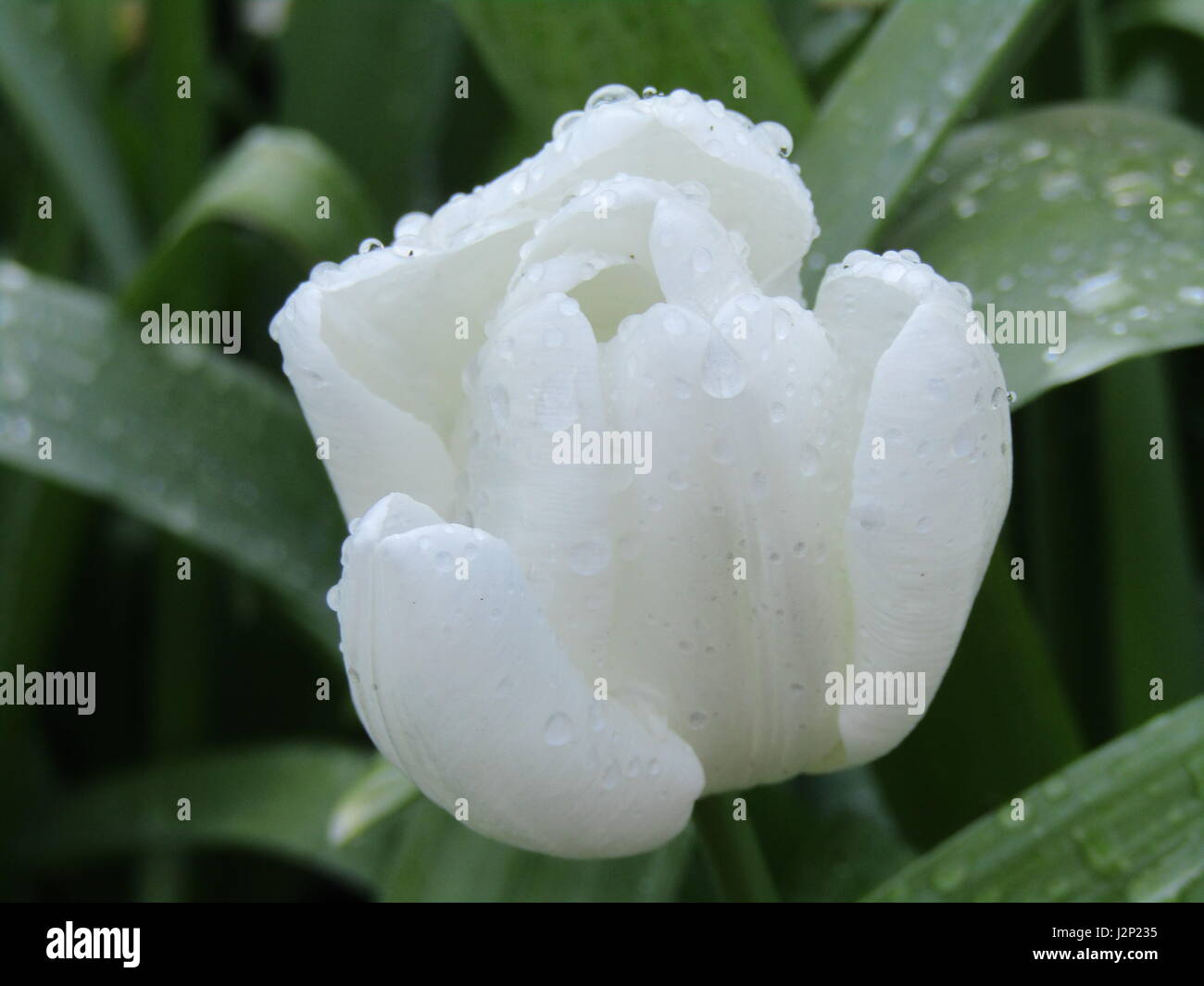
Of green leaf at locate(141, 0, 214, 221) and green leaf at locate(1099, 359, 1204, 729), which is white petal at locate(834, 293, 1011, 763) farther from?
green leaf at locate(141, 0, 214, 221)

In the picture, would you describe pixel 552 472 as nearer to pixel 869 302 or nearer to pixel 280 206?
pixel 869 302

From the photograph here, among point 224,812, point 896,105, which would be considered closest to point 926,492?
point 896,105

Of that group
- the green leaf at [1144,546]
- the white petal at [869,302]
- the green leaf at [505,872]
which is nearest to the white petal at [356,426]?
the white petal at [869,302]

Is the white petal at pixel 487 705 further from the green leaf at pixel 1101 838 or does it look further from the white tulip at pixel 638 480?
the green leaf at pixel 1101 838

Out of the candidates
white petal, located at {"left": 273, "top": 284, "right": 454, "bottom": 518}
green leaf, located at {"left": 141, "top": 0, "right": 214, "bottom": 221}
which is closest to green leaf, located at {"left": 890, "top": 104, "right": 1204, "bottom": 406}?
white petal, located at {"left": 273, "top": 284, "right": 454, "bottom": 518}

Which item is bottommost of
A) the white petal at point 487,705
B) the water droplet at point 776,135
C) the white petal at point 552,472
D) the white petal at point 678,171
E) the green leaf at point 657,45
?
the white petal at point 487,705

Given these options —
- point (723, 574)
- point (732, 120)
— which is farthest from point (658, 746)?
point (732, 120)
